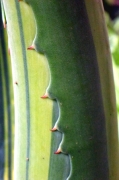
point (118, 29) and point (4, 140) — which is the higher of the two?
point (118, 29)

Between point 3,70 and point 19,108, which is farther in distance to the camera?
point 3,70

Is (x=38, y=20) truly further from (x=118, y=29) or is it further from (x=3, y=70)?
(x=118, y=29)

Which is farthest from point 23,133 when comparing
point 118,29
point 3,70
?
point 118,29

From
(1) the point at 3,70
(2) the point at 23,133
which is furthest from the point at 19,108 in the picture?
(1) the point at 3,70

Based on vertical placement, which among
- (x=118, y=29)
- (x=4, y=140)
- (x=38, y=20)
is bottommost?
(x=4, y=140)

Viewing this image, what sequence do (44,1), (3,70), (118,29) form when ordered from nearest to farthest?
(44,1)
(3,70)
(118,29)

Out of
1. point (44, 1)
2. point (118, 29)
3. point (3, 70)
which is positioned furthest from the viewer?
point (118, 29)
